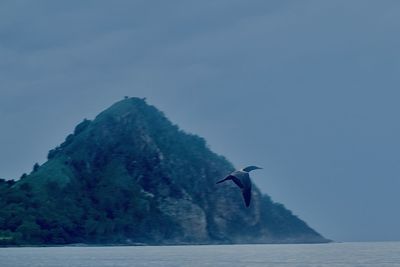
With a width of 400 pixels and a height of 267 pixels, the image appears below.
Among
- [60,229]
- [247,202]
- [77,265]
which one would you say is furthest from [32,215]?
[247,202]

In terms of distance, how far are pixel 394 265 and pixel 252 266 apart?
14.9 meters

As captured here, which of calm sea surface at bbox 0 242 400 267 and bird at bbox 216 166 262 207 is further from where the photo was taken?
calm sea surface at bbox 0 242 400 267

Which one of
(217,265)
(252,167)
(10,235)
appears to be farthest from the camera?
(10,235)

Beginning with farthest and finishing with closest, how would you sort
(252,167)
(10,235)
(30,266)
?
(10,235)
(30,266)
(252,167)

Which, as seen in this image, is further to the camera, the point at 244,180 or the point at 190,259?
the point at 190,259

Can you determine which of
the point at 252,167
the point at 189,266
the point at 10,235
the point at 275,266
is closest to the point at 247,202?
the point at 252,167

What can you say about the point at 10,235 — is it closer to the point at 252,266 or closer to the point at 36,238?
the point at 36,238

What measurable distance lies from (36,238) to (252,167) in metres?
165

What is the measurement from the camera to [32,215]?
199875mm

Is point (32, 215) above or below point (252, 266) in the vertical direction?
above

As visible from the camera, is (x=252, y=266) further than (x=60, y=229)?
No

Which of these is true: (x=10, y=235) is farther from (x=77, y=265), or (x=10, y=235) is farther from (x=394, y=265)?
(x=394, y=265)

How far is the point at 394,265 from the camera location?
296ft

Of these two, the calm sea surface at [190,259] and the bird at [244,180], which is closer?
the bird at [244,180]
